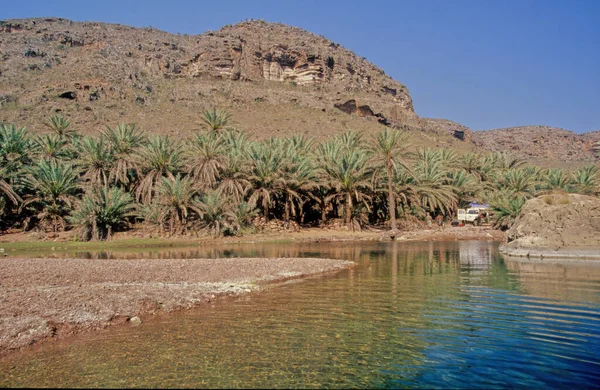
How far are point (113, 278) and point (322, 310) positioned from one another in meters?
7.58

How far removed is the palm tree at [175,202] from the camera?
33.6 meters

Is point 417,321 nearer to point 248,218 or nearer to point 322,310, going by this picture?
point 322,310

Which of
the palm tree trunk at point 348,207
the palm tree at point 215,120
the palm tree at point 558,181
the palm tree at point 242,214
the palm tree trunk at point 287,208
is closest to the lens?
the palm tree at point 242,214

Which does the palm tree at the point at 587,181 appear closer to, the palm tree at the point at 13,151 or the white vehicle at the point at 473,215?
the white vehicle at the point at 473,215

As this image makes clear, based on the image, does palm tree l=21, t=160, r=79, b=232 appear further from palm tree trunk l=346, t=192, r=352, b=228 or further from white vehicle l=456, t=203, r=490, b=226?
white vehicle l=456, t=203, r=490, b=226

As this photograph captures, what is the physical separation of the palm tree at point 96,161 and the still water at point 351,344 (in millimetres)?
28130

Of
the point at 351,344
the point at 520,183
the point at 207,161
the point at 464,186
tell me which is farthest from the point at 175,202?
the point at 520,183

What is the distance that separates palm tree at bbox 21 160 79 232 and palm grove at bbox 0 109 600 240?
8 cm

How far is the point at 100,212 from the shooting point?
32.6m

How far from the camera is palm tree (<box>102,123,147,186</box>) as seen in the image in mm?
36469

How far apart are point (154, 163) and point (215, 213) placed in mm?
7038

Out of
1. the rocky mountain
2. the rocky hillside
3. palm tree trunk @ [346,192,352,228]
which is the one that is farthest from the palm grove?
the rocky hillside

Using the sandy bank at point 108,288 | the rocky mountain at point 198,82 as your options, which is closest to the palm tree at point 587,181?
the sandy bank at point 108,288

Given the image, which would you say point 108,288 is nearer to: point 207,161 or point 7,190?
point 207,161
